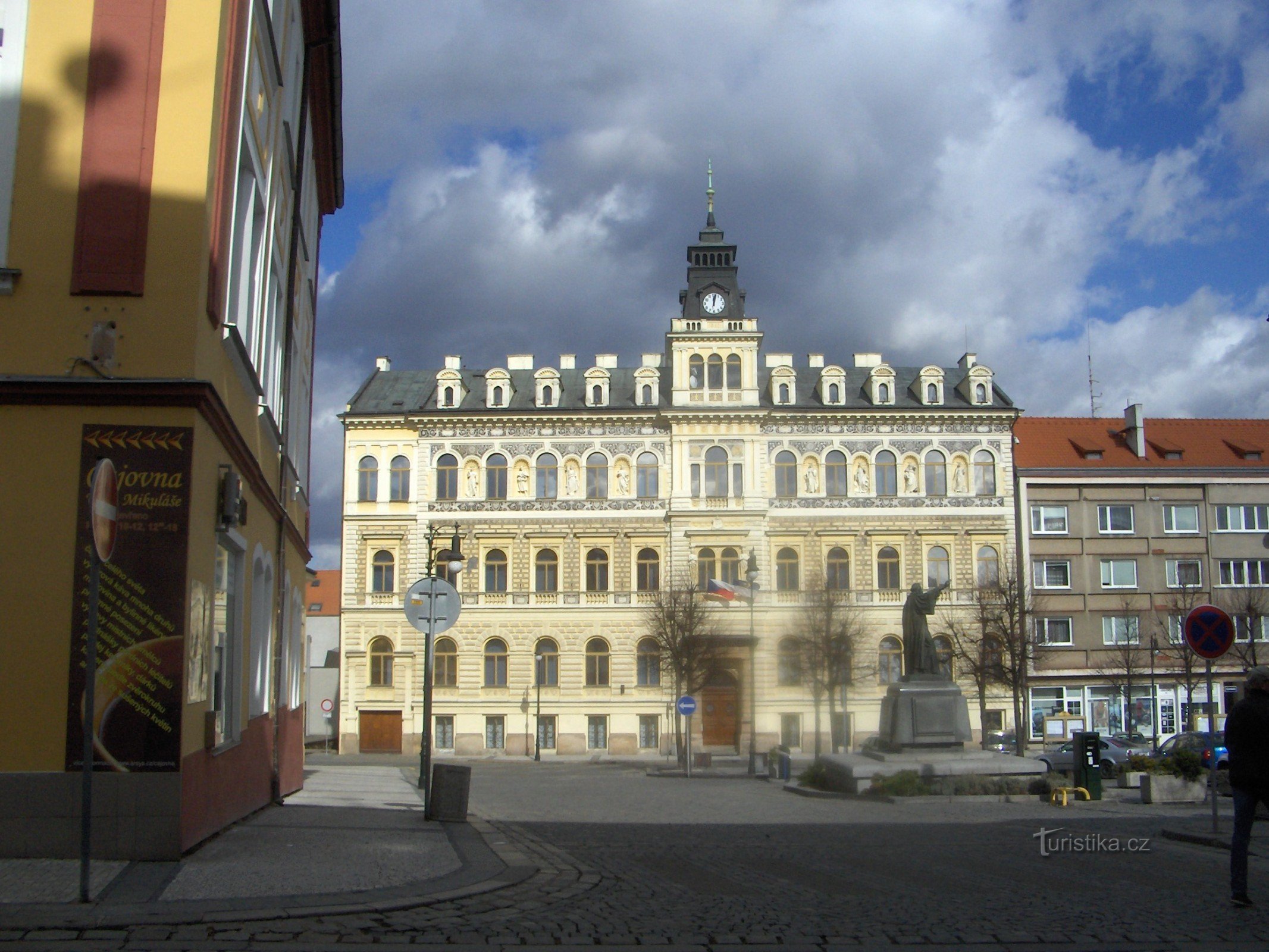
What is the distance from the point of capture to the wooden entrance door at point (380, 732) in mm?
54281

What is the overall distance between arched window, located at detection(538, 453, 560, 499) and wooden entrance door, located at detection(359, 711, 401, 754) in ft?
38.6

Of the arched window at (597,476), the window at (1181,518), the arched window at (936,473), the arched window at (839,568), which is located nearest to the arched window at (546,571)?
the arched window at (597,476)

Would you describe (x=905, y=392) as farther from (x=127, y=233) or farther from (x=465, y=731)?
(x=127, y=233)

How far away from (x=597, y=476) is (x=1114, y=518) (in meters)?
24.0

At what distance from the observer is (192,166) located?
37.5 ft

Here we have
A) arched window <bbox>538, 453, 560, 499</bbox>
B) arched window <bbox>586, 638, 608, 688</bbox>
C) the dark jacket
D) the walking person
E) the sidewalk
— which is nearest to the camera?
the sidewalk

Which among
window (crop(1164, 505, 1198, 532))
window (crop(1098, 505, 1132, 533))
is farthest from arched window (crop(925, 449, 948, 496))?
window (crop(1164, 505, 1198, 532))

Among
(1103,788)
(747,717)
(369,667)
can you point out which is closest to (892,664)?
(747,717)

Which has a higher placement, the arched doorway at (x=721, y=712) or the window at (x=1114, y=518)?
the window at (x=1114, y=518)

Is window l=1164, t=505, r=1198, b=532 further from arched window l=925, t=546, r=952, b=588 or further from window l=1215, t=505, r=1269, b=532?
arched window l=925, t=546, r=952, b=588

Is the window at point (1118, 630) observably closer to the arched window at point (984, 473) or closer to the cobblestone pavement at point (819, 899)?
the arched window at point (984, 473)

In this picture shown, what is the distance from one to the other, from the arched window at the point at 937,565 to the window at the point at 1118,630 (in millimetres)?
7554

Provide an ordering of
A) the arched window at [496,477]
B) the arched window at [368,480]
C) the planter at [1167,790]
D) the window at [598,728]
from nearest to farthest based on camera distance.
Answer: the planter at [1167,790]
the window at [598,728]
the arched window at [496,477]
the arched window at [368,480]

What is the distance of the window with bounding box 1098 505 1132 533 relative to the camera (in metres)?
56.3
